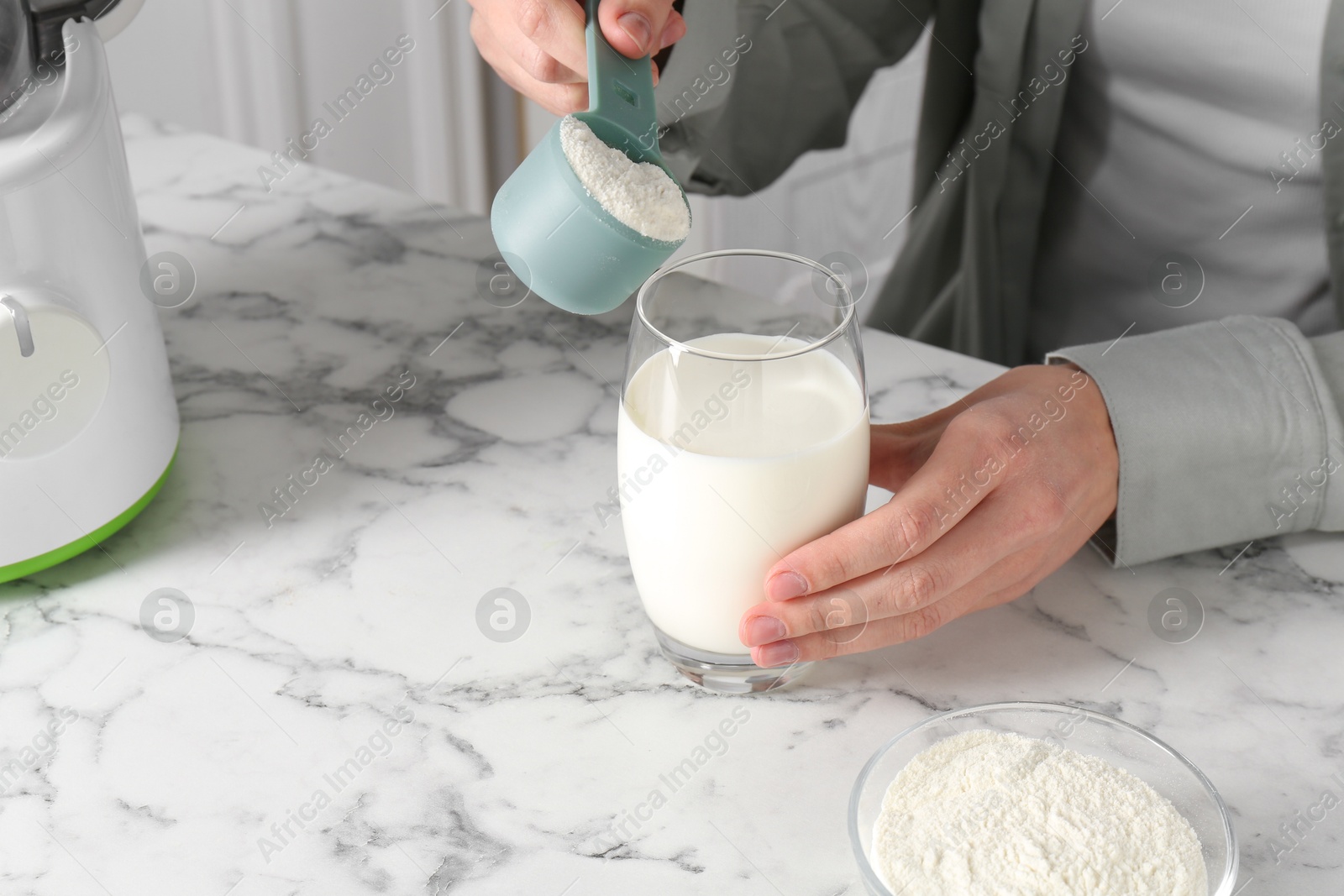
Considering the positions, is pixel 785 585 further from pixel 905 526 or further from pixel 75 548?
pixel 75 548

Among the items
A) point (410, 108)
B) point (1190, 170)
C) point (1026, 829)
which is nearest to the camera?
point (1026, 829)

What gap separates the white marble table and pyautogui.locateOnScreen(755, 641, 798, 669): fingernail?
1.8 inches

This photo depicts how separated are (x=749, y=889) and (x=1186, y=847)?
19 centimetres

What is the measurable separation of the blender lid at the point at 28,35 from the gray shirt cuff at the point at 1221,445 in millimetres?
626

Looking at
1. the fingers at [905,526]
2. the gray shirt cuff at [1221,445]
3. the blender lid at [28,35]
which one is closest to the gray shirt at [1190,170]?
the gray shirt cuff at [1221,445]

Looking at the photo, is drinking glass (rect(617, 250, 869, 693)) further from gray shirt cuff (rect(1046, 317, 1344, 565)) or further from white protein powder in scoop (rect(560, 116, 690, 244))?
gray shirt cuff (rect(1046, 317, 1344, 565))

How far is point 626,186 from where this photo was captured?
59 cm

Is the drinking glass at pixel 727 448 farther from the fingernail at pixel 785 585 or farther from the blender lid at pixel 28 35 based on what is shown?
the blender lid at pixel 28 35

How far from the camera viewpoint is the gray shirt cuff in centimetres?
70

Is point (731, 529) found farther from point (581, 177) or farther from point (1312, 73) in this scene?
point (1312, 73)

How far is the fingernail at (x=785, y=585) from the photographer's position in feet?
1.89

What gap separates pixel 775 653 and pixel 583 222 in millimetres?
239

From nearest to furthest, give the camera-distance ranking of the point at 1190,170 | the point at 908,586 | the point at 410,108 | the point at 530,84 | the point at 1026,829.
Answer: the point at 1026,829 → the point at 908,586 → the point at 530,84 → the point at 1190,170 → the point at 410,108

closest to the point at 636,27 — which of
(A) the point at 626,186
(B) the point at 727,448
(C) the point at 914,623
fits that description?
(A) the point at 626,186
